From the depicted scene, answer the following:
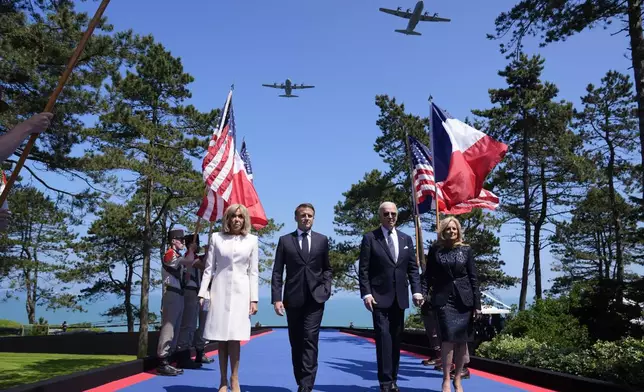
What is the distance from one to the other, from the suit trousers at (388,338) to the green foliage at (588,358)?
2488 millimetres

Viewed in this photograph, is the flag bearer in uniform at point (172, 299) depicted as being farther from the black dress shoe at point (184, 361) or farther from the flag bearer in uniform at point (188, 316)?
the black dress shoe at point (184, 361)

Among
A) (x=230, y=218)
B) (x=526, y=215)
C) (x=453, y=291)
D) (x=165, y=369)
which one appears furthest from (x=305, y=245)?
(x=526, y=215)

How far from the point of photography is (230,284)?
5969mm

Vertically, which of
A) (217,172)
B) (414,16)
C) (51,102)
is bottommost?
(51,102)

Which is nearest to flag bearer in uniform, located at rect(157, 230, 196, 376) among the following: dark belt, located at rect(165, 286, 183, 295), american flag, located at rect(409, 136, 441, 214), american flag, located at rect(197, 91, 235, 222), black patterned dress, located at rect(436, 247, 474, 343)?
dark belt, located at rect(165, 286, 183, 295)

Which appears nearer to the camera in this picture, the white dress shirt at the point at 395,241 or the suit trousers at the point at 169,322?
the white dress shirt at the point at 395,241

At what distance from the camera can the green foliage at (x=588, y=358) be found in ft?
20.7

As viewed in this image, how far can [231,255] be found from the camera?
6008 millimetres

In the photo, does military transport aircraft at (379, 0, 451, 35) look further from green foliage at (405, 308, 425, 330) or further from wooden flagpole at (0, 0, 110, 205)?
wooden flagpole at (0, 0, 110, 205)

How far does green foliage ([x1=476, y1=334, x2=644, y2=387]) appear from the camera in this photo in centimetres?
630

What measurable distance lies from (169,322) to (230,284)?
2.59 m

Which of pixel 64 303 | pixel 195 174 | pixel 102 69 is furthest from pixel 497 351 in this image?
pixel 64 303

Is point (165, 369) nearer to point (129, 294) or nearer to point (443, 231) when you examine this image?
point (443, 231)

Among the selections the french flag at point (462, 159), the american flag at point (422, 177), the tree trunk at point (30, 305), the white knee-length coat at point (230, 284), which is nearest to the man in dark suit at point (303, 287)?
the white knee-length coat at point (230, 284)
